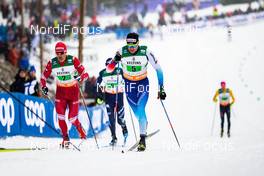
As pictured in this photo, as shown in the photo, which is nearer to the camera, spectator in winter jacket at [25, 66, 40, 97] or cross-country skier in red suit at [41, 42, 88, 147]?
cross-country skier in red suit at [41, 42, 88, 147]

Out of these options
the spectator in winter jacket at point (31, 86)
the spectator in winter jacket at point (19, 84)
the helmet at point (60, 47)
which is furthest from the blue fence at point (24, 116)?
the helmet at point (60, 47)

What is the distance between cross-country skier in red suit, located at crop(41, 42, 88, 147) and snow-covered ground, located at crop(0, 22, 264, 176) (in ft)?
1.90

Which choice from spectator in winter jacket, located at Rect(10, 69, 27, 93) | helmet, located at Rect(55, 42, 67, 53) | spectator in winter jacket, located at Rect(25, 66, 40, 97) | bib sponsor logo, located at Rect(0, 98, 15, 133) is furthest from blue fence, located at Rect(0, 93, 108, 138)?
helmet, located at Rect(55, 42, 67, 53)

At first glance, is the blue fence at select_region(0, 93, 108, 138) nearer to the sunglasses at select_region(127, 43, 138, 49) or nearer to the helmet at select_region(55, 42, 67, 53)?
the helmet at select_region(55, 42, 67, 53)

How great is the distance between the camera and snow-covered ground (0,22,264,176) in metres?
6.16

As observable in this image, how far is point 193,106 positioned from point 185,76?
162 inches

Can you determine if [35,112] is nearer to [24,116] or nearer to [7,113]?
[24,116]

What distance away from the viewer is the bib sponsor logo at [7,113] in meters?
10.9

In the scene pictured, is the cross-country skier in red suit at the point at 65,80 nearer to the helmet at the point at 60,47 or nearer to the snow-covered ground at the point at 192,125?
the helmet at the point at 60,47

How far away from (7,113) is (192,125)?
28.4 ft

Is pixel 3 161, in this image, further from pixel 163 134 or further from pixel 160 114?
pixel 160 114

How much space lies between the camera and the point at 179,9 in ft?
107

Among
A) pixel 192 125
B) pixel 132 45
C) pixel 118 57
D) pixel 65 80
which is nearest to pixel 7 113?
pixel 65 80

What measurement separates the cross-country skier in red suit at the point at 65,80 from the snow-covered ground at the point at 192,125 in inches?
22.8
